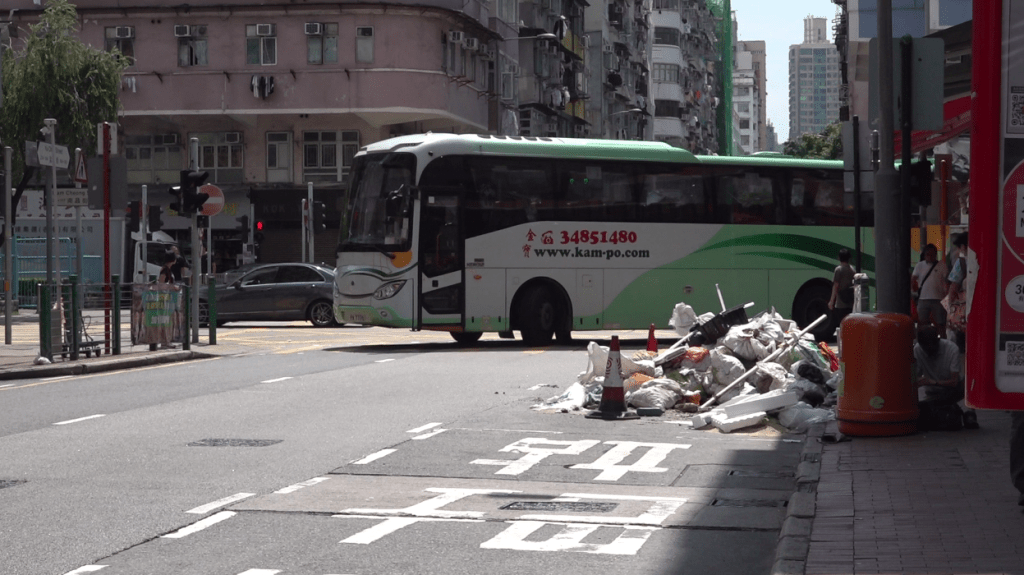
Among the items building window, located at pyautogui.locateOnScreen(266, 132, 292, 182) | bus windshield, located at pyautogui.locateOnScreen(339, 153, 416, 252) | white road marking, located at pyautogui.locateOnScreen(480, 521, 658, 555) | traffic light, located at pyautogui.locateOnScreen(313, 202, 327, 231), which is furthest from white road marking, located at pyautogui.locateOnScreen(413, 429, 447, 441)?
building window, located at pyautogui.locateOnScreen(266, 132, 292, 182)

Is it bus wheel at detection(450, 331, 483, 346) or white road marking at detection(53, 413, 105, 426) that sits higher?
white road marking at detection(53, 413, 105, 426)

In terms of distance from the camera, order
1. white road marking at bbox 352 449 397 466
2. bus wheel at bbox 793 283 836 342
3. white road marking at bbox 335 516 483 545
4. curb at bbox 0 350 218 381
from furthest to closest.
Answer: bus wheel at bbox 793 283 836 342 → curb at bbox 0 350 218 381 → white road marking at bbox 352 449 397 466 → white road marking at bbox 335 516 483 545

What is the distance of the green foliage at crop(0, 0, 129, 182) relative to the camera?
129 feet

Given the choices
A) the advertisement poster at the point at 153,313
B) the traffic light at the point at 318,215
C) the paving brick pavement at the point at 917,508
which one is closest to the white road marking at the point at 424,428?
the paving brick pavement at the point at 917,508

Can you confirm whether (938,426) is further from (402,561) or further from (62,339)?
(62,339)

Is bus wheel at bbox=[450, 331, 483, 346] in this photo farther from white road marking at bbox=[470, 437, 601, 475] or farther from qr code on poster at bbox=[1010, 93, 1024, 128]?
qr code on poster at bbox=[1010, 93, 1024, 128]

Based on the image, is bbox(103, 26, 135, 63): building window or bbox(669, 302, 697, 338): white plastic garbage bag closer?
bbox(669, 302, 697, 338): white plastic garbage bag

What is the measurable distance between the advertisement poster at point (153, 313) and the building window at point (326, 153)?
1060 inches

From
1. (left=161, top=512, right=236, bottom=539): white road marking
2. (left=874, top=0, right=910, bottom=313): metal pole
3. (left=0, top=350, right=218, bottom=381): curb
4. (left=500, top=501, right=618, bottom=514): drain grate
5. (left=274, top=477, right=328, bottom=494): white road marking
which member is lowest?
(left=0, top=350, right=218, bottom=381): curb

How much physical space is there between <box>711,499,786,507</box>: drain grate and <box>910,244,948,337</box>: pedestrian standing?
464 inches

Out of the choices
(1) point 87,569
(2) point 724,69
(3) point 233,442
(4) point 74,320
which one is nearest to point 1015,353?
(1) point 87,569

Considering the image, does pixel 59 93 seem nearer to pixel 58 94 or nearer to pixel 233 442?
pixel 58 94

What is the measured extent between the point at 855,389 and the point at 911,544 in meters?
4.72

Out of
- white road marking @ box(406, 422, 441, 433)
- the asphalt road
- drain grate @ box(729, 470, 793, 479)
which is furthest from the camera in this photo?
white road marking @ box(406, 422, 441, 433)
